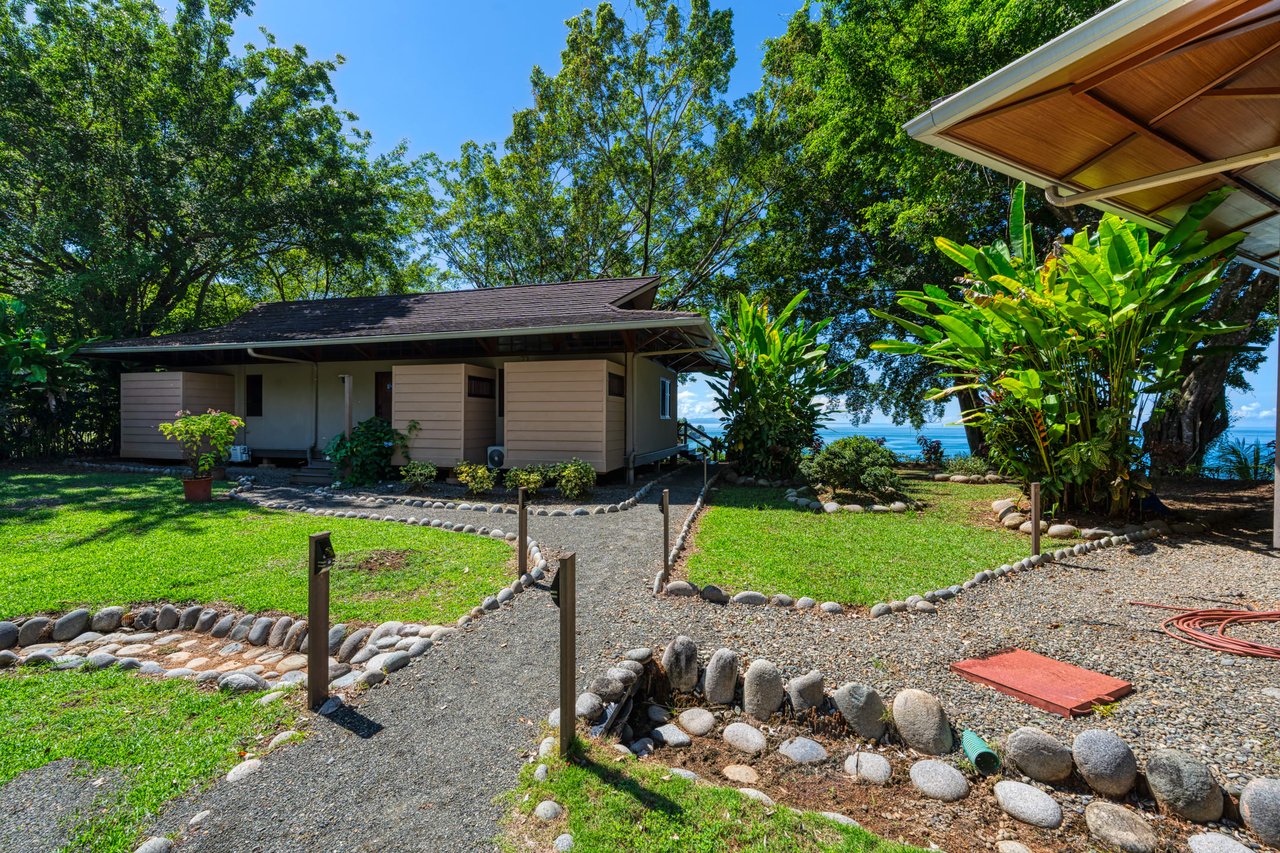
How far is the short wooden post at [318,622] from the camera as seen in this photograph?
298 cm

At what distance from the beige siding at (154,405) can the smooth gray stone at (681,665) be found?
14.1m

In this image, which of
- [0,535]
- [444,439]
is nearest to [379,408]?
[444,439]

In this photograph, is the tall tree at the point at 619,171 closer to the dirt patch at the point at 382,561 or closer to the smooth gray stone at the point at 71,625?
the dirt patch at the point at 382,561

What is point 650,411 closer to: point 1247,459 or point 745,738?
point 745,738

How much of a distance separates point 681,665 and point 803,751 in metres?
0.80

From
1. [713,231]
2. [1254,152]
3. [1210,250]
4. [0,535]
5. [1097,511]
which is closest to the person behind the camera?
[1254,152]

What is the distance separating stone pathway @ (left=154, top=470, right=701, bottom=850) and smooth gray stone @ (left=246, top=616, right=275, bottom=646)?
1.55 meters

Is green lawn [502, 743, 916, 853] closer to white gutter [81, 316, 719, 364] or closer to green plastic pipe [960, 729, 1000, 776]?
green plastic pipe [960, 729, 1000, 776]

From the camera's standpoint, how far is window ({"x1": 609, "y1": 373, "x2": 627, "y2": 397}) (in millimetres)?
10719

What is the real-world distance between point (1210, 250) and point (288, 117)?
22598 mm

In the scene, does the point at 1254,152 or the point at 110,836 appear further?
the point at 1254,152

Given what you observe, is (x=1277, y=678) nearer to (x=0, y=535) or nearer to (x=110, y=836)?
(x=110, y=836)

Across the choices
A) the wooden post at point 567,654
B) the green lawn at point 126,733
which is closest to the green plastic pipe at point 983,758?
the wooden post at point 567,654

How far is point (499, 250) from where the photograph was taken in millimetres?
21344
